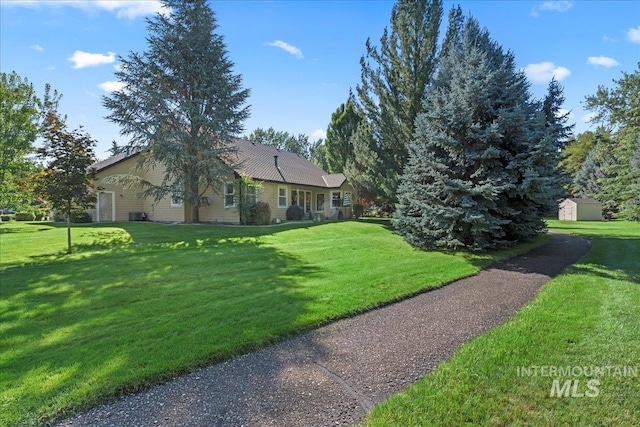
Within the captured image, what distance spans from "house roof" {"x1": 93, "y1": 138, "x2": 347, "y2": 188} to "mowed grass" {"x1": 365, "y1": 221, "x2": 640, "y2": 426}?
1612cm

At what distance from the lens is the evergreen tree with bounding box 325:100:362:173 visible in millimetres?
34375

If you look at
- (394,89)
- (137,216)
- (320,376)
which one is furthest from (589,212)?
(320,376)

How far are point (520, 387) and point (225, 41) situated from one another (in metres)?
20.8

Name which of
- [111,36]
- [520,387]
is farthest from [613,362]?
[111,36]

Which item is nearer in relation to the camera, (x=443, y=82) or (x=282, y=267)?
(x=282, y=267)

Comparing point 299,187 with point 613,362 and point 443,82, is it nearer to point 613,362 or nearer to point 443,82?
point 443,82

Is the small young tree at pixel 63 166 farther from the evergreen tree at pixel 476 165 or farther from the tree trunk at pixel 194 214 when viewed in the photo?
the evergreen tree at pixel 476 165

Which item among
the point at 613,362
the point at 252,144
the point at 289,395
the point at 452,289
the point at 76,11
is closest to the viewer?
the point at 289,395

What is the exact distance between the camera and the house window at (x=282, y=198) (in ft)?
69.4

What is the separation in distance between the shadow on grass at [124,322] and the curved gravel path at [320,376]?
10.7 inches

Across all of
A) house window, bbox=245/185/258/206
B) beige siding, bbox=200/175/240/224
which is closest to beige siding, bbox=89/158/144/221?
beige siding, bbox=200/175/240/224

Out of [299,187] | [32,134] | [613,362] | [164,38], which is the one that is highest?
[164,38]

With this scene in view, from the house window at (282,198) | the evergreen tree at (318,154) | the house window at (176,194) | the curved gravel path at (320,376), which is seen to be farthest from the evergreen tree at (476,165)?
the evergreen tree at (318,154)

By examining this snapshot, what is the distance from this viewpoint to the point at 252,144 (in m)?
24.6
